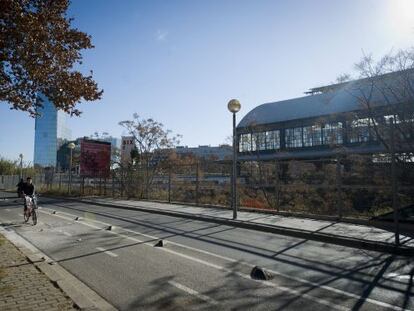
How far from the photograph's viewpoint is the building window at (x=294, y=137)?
63.8m

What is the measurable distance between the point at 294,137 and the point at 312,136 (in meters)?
4.08

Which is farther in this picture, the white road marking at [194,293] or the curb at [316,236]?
the curb at [316,236]

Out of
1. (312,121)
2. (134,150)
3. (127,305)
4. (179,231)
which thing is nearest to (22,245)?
(179,231)

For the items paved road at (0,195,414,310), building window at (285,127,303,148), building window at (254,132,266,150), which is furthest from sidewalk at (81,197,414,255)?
building window at (285,127,303,148)

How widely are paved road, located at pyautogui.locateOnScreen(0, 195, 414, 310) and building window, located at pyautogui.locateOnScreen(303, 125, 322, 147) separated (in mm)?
49896

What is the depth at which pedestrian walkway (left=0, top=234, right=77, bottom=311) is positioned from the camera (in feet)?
16.5

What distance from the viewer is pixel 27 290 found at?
5.68m

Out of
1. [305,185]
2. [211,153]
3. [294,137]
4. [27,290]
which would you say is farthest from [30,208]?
[211,153]

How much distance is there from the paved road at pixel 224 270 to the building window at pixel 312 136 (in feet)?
164

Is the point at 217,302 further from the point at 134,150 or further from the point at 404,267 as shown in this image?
the point at 134,150

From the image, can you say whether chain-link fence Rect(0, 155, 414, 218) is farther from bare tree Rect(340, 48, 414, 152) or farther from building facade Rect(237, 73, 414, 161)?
building facade Rect(237, 73, 414, 161)

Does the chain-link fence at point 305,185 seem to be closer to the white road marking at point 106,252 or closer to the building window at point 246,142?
the white road marking at point 106,252

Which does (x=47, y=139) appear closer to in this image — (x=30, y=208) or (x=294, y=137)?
(x=294, y=137)

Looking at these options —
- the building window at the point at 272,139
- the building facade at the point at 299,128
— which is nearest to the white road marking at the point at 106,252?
the building facade at the point at 299,128
